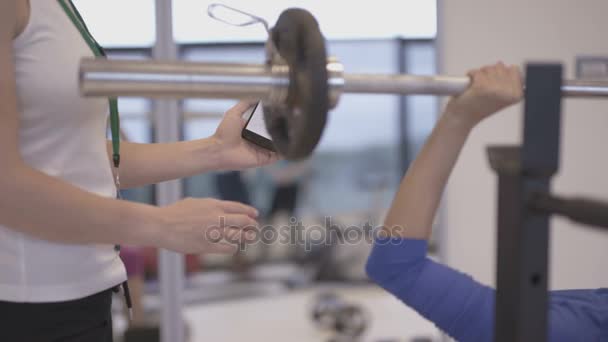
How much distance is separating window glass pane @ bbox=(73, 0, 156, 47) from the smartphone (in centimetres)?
128

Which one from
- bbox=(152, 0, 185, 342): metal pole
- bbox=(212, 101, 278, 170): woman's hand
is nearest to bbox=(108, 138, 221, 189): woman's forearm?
bbox=(212, 101, 278, 170): woman's hand

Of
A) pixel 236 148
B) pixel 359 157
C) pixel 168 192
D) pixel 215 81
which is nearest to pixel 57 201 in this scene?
pixel 215 81

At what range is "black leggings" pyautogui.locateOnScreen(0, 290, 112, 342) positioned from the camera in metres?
0.74

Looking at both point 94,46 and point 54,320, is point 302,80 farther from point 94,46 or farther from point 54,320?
point 54,320

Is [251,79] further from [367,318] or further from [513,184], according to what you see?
[367,318]

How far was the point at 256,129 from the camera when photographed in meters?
0.93

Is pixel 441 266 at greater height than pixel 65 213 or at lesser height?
lesser

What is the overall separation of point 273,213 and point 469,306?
106 inches

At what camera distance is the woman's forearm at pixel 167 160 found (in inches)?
37.7

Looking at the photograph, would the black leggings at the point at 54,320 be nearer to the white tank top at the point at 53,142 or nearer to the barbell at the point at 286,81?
the white tank top at the point at 53,142

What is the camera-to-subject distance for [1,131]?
2.06 ft

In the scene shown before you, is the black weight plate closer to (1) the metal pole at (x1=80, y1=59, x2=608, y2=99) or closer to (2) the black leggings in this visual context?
(1) the metal pole at (x1=80, y1=59, x2=608, y2=99)

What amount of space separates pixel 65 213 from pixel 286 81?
31cm

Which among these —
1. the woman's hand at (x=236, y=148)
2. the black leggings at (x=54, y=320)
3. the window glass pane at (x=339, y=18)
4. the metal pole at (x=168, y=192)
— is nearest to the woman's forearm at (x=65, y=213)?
the black leggings at (x=54, y=320)
